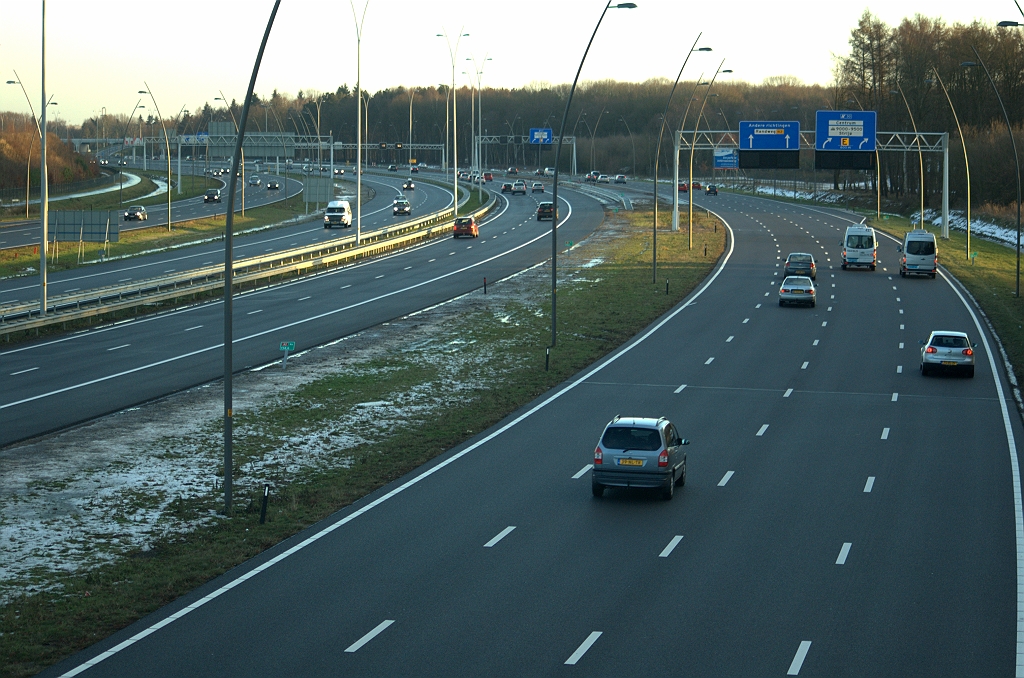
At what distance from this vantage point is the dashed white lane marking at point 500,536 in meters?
20.0

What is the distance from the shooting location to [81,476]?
24156 mm

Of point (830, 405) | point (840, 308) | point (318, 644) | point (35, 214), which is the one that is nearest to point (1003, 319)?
point (840, 308)

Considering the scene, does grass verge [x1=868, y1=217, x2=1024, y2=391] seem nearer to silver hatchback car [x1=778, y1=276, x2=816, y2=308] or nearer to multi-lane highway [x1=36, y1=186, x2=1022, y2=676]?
silver hatchback car [x1=778, y1=276, x2=816, y2=308]

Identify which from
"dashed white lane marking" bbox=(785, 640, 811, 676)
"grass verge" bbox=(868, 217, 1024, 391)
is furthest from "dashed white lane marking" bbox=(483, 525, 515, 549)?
"grass verge" bbox=(868, 217, 1024, 391)

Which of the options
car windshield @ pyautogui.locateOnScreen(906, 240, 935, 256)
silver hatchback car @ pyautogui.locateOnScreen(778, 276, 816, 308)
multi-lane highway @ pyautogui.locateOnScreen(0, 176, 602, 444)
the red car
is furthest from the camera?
the red car

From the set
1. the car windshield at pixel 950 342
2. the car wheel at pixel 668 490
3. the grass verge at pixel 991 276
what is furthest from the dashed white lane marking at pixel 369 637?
the grass verge at pixel 991 276

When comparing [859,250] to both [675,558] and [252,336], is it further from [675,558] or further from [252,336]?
[675,558]

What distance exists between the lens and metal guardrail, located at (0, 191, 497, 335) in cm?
4466

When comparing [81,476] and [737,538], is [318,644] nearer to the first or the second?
[737,538]

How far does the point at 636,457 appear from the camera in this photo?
2259 cm

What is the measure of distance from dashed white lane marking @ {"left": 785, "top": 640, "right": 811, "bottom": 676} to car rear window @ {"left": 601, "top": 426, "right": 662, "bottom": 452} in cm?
766

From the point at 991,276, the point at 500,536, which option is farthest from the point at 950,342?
the point at 991,276

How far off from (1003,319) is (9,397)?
129 feet

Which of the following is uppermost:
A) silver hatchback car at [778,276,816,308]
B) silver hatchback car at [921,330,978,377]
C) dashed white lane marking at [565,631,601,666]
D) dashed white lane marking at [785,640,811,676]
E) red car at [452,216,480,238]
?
red car at [452,216,480,238]
